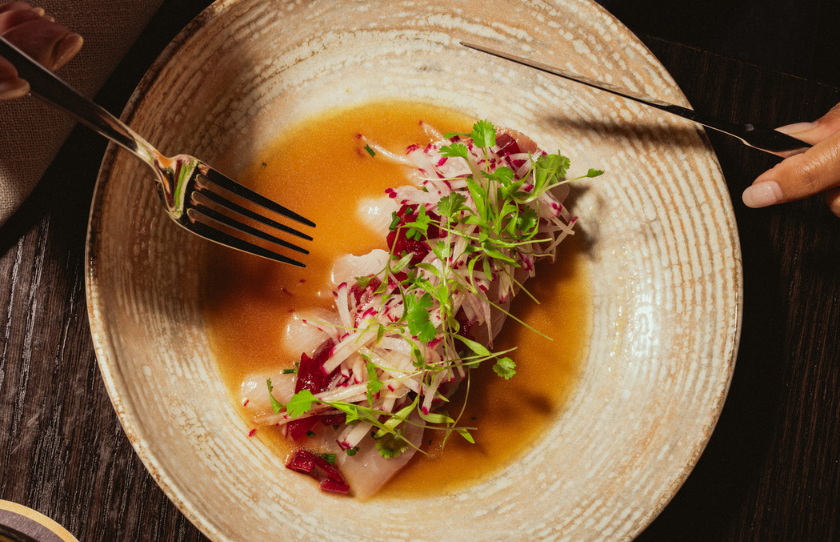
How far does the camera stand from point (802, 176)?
4.90 ft

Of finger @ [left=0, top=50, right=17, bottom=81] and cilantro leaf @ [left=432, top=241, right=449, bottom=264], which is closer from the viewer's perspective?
finger @ [left=0, top=50, right=17, bottom=81]

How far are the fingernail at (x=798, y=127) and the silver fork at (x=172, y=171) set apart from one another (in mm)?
1558

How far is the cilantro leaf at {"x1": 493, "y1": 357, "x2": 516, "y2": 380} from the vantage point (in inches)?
62.4

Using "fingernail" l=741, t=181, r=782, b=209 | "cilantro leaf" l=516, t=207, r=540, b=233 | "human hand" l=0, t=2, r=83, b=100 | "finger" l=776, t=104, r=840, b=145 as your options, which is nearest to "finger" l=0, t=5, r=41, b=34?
"human hand" l=0, t=2, r=83, b=100

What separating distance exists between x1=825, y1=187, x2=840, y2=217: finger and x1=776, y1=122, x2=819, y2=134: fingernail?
214 mm

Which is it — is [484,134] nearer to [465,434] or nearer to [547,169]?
[547,169]

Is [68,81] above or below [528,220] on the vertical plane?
above

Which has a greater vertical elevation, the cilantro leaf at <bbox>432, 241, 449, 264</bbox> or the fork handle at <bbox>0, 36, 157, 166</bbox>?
the fork handle at <bbox>0, 36, 157, 166</bbox>

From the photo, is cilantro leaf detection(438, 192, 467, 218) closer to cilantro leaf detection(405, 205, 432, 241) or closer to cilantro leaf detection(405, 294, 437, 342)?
cilantro leaf detection(405, 205, 432, 241)

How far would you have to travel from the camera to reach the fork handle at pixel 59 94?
3.45 ft

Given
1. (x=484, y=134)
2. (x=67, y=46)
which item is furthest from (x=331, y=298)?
(x=67, y=46)

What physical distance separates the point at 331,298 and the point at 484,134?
2.52 feet

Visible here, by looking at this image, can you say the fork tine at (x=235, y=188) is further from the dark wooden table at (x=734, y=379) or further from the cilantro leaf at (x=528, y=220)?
the cilantro leaf at (x=528, y=220)

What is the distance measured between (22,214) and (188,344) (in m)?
0.68
